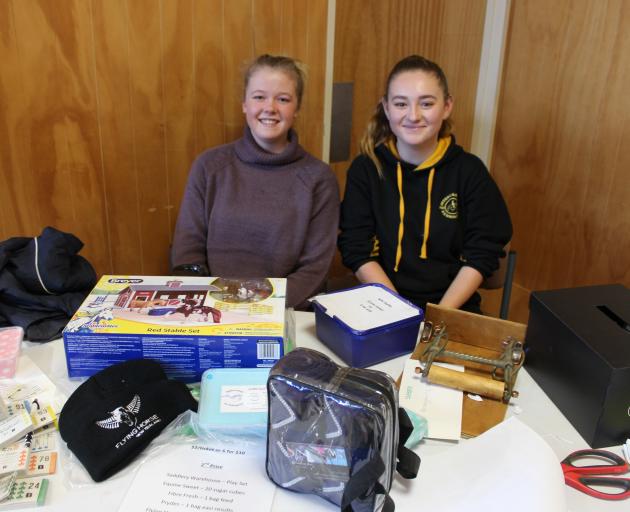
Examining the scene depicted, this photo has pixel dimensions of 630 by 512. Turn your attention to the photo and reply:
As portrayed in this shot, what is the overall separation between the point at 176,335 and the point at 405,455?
439 millimetres

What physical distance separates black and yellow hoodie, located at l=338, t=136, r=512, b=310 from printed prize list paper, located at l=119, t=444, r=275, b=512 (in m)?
0.97

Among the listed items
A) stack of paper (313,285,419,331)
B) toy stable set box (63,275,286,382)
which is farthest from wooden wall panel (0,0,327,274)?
stack of paper (313,285,419,331)

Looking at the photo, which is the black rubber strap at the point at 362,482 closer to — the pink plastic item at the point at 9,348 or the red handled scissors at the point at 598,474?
the red handled scissors at the point at 598,474

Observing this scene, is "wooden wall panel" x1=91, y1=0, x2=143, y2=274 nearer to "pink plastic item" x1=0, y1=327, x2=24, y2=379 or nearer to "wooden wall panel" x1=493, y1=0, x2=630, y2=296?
"pink plastic item" x1=0, y1=327, x2=24, y2=379

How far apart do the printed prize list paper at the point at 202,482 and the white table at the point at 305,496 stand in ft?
0.08

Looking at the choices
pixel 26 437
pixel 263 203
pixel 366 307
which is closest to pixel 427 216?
pixel 263 203

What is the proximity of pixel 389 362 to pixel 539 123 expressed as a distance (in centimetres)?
147

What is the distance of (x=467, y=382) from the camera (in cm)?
103

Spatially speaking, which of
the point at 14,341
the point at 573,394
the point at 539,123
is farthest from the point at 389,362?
the point at 539,123

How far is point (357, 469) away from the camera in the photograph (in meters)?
A: 0.74

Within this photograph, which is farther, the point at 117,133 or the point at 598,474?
the point at 117,133

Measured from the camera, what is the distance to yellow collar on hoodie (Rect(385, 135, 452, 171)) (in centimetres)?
173

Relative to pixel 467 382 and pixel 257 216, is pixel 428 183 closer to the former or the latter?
pixel 257 216

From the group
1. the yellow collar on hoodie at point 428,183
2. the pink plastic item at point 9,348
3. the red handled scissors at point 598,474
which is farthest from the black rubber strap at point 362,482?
the yellow collar on hoodie at point 428,183
